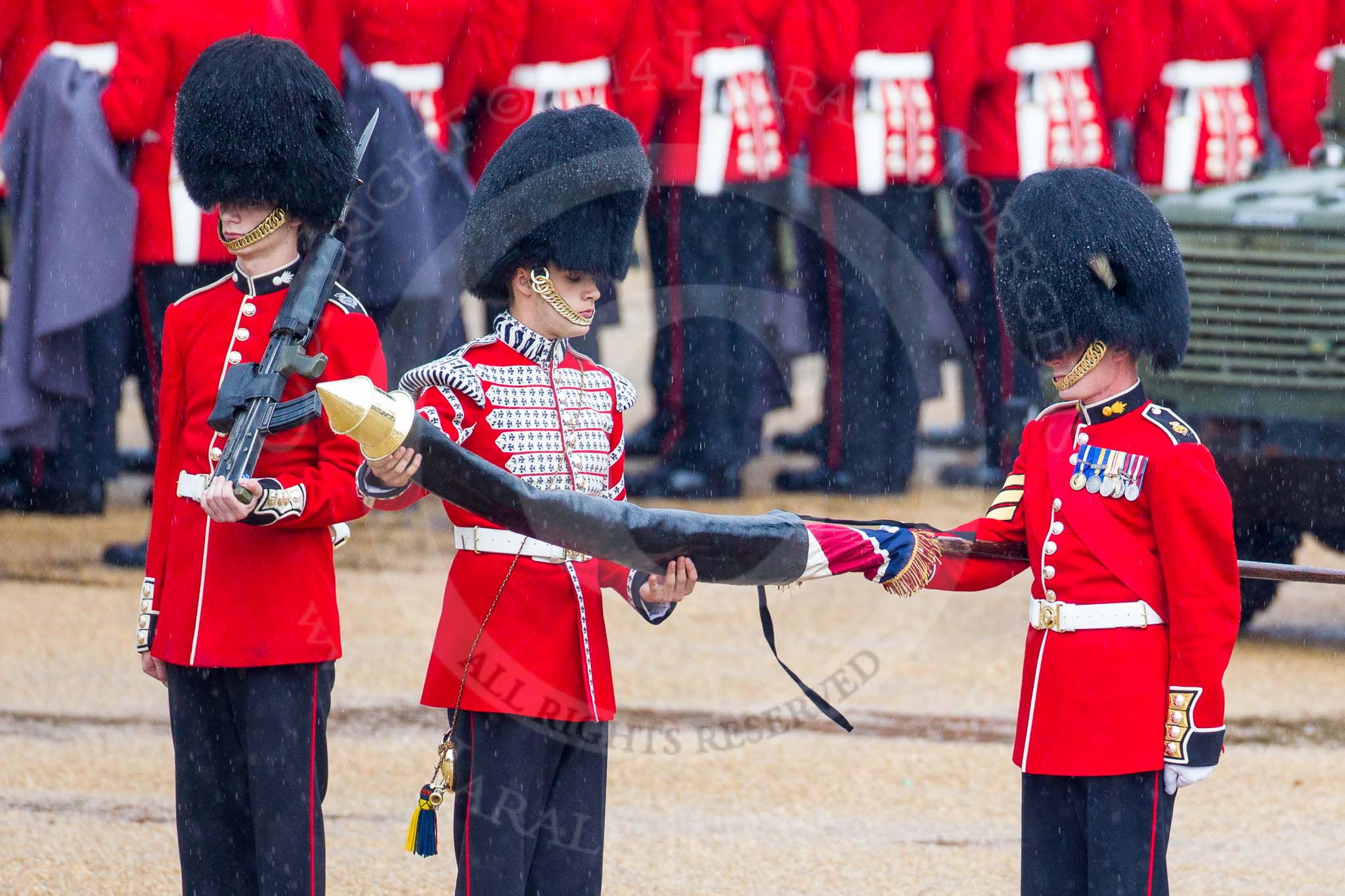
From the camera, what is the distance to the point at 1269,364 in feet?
20.5

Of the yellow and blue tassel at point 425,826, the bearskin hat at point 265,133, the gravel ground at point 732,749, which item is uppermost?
the bearskin hat at point 265,133

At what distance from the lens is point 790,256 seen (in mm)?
8602

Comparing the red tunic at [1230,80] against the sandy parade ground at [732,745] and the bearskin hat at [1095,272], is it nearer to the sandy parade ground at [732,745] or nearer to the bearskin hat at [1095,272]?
the sandy parade ground at [732,745]

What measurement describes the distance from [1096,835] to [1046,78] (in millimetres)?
5497

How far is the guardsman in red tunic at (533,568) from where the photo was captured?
129 inches

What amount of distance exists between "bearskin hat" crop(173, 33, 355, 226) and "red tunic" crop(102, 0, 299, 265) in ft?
9.62

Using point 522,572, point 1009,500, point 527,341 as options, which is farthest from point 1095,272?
point 522,572

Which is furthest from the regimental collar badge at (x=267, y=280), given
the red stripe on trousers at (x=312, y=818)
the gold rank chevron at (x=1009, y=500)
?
the gold rank chevron at (x=1009, y=500)

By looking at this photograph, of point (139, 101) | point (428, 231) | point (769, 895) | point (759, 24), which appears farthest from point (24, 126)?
point (769, 895)

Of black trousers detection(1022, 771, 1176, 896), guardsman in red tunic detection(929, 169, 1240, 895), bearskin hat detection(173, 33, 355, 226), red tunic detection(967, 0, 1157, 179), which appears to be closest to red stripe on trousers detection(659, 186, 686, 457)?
red tunic detection(967, 0, 1157, 179)

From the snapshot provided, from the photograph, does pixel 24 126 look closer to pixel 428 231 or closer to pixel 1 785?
pixel 428 231

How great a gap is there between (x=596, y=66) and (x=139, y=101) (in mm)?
1803

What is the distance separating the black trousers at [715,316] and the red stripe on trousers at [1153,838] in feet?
16.5

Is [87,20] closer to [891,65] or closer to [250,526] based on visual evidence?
[891,65]
